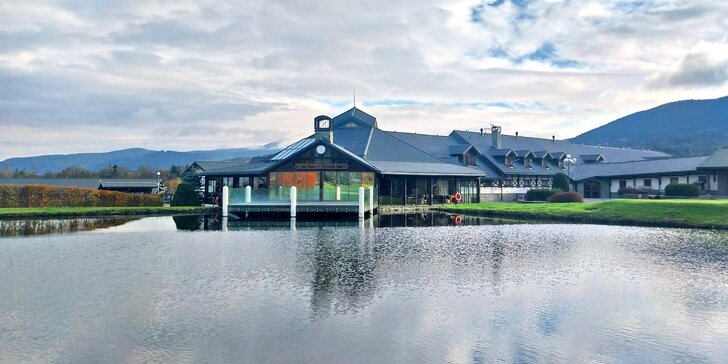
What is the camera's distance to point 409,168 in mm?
45344

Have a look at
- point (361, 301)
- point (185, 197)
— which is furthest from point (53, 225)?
point (361, 301)

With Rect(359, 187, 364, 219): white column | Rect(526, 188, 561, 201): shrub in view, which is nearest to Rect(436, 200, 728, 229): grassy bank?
Rect(359, 187, 364, 219): white column

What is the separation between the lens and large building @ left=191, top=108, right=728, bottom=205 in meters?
41.0

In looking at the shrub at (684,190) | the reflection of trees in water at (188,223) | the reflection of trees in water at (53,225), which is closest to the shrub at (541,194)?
the shrub at (684,190)

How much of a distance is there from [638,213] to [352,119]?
94.4 ft

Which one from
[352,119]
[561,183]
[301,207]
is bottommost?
[301,207]

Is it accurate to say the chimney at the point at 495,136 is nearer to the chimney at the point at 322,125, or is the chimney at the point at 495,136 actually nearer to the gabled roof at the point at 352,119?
the gabled roof at the point at 352,119

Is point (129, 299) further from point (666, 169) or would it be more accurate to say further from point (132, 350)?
point (666, 169)

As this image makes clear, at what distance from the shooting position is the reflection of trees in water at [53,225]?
2589 centimetres

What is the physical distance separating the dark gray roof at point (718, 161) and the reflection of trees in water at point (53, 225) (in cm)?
4408

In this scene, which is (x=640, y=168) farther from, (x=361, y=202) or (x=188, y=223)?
(x=188, y=223)

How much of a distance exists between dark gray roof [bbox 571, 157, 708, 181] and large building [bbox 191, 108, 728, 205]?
0.13 metres

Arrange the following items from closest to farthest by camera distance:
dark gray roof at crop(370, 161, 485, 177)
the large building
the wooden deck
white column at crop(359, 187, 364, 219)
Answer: white column at crop(359, 187, 364, 219) → the wooden deck → the large building → dark gray roof at crop(370, 161, 485, 177)

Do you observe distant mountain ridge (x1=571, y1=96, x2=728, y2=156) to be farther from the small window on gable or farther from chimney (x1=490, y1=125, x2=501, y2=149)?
the small window on gable
